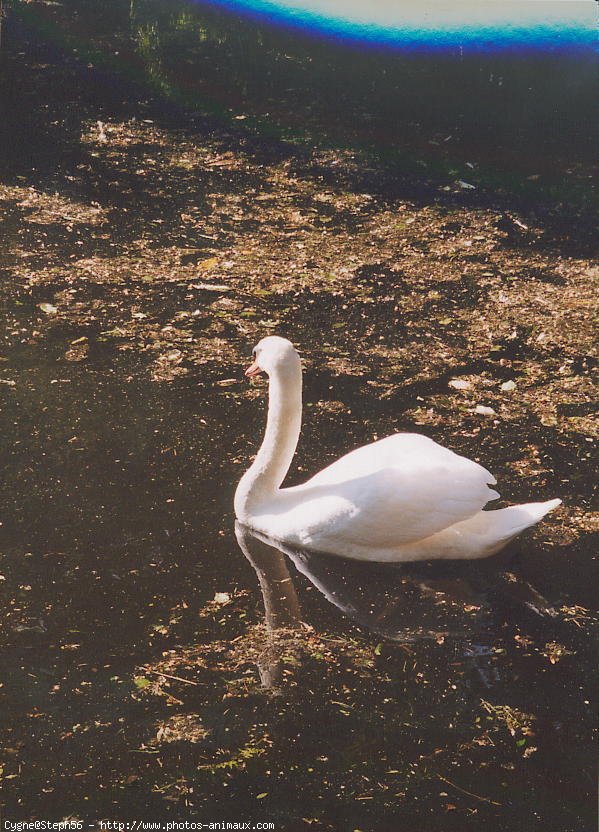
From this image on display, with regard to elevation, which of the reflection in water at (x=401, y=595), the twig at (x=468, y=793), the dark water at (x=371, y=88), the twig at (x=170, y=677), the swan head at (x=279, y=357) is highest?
the dark water at (x=371, y=88)

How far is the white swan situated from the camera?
4258 millimetres

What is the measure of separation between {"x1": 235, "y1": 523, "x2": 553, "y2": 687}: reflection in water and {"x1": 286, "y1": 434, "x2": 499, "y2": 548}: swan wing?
0.15 metres

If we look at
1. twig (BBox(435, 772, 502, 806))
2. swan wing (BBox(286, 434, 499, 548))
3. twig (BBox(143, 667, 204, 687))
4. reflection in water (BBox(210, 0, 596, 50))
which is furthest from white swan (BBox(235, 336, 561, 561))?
reflection in water (BBox(210, 0, 596, 50))

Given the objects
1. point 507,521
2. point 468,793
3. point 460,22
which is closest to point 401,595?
point 507,521

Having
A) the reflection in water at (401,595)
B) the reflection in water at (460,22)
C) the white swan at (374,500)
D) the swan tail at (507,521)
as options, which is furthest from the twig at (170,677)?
the reflection in water at (460,22)

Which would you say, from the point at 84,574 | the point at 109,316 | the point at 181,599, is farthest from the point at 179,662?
the point at 109,316

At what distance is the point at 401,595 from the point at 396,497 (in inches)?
16.8

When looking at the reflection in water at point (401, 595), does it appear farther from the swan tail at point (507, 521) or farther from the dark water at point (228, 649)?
the swan tail at point (507, 521)

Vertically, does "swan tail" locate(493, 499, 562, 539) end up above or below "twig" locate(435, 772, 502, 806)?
above

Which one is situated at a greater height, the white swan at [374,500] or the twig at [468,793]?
the white swan at [374,500]

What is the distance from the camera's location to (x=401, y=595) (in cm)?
432

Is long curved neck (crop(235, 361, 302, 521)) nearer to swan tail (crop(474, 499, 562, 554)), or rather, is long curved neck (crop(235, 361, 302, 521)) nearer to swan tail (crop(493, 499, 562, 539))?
swan tail (crop(474, 499, 562, 554))

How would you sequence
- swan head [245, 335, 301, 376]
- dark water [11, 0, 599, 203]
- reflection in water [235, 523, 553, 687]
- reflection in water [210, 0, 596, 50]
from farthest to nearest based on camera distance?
reflection in water [210, 0, 596, 50]
dark water [11, 0, 599, 203]
swan head [245, 335, 301, 376]
reflection in water [235, 523, 553, 687]

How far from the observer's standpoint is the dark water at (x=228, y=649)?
3.40 m
